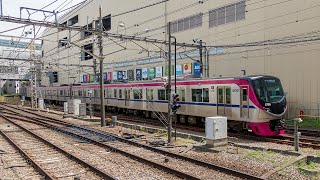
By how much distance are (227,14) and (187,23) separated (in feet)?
20.6

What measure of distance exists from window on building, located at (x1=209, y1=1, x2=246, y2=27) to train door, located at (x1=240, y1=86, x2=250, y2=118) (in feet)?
45.1

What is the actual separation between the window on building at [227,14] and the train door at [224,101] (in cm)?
1270

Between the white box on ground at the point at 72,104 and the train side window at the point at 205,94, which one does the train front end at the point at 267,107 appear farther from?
the white box on ground at the point at 72,104

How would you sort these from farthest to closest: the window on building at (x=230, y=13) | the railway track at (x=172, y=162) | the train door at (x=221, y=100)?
the window on building at (x=230, y=13) → the train door at (x=221, y=100) → the railway track at (x=172, y=162)

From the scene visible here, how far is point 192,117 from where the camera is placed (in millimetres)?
22375

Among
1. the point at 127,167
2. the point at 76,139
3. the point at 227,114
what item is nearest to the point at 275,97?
the point at 227,114

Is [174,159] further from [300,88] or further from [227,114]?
[300,88]

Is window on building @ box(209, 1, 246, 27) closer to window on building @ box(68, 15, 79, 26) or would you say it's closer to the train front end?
the train front end

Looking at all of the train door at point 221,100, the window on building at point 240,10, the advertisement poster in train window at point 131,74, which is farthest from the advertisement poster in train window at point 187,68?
the train door at point 221,100

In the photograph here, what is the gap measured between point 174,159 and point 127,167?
191cm

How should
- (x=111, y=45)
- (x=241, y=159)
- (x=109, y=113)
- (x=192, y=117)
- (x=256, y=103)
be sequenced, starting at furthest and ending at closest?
(x=111, y=45) < (x=109, y=113) < (x=192, y=117) < (x=256, y=103) < (x=241, y=159)

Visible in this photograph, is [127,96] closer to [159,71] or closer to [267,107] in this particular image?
[159,71]

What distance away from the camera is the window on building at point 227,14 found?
2911 cm

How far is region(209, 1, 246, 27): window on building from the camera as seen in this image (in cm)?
2911
